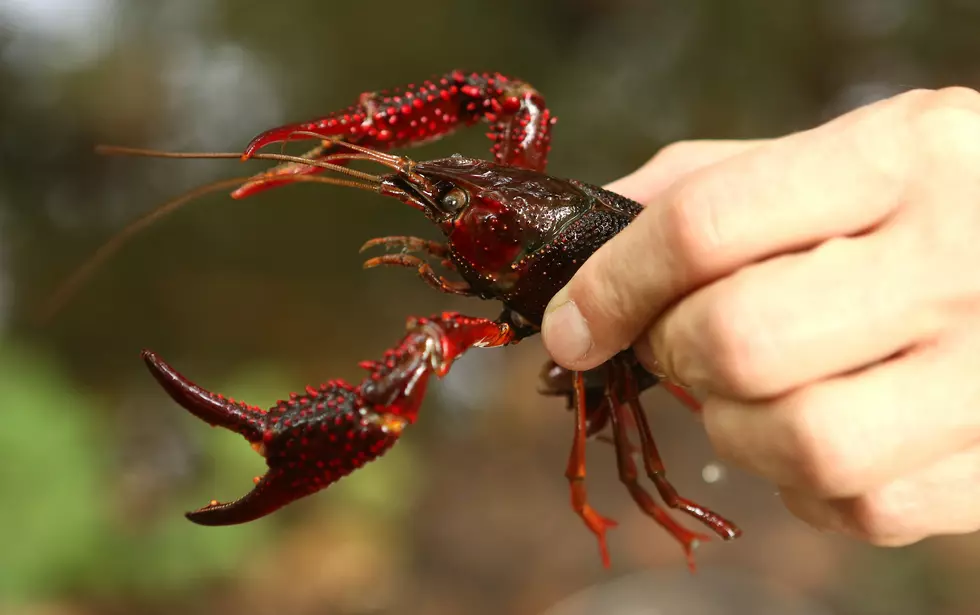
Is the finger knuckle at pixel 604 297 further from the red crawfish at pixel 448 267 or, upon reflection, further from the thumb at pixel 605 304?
the red crawfish at pixel 448 267

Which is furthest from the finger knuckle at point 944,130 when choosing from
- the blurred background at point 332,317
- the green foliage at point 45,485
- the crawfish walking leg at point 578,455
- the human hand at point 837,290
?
the green foliage at point 45,485

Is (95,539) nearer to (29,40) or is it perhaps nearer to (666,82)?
(29,40)

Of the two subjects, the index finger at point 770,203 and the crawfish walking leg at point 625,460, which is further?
the crawfish walking leg at point 625,460

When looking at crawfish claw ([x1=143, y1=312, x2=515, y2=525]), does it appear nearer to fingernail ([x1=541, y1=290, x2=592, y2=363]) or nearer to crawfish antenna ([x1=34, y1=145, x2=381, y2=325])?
fingernail ([x1=541, y1=290, x2=592, y2=363])

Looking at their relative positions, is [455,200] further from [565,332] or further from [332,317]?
[332,317]

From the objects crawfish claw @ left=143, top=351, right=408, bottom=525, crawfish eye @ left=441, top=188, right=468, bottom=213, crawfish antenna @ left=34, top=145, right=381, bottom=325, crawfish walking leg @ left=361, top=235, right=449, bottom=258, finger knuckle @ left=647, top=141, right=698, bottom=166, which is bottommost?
crawfish claw @ left=143, top=351, right=408, bottom=525

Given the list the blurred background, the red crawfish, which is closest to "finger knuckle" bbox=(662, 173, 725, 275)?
the red crawfish

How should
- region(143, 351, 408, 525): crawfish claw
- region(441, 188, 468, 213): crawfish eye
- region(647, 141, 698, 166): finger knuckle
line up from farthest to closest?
region(647, 141, 698, 166): finger knuckle, region(441, 188, 468, 213): crawfish eye, region(143, 351, 408, 525): crawfish claw
